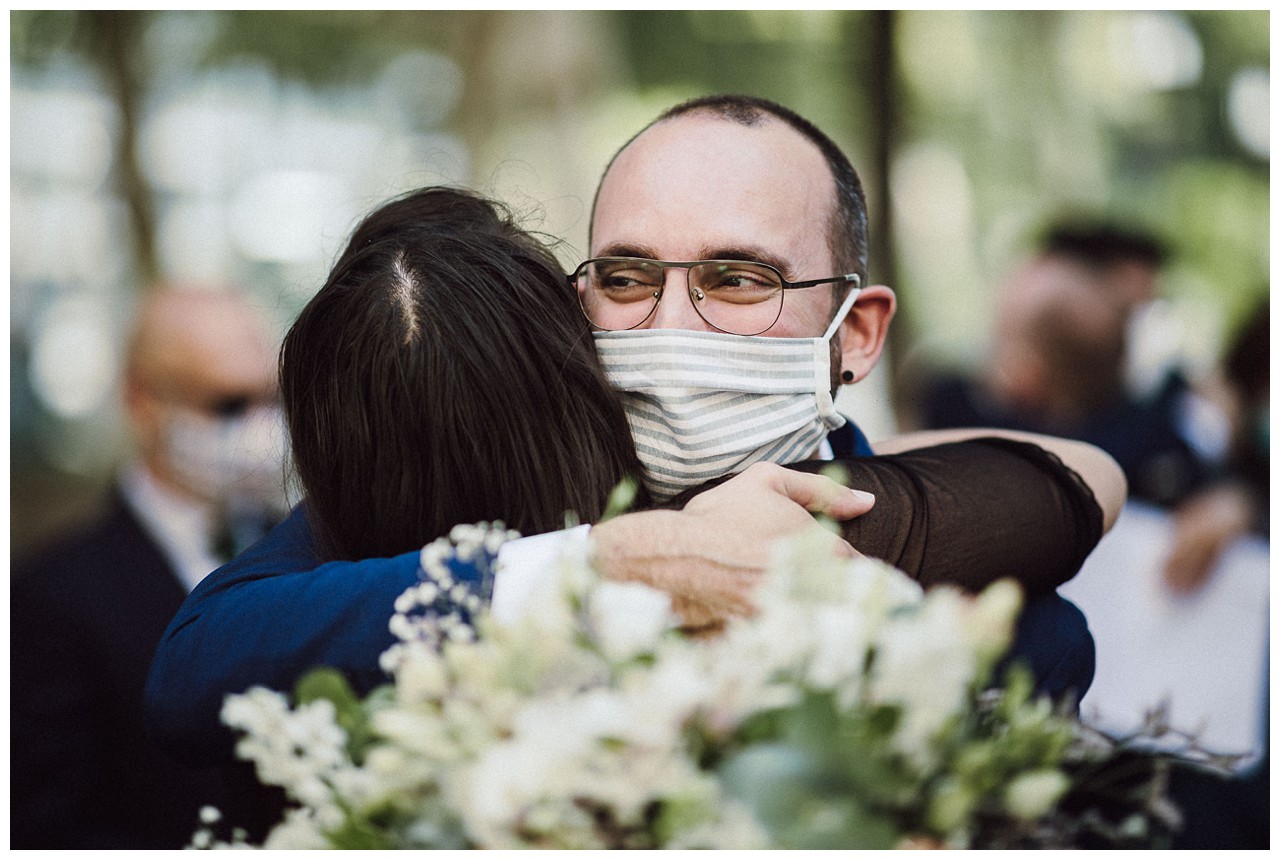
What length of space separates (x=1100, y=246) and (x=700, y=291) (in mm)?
4564

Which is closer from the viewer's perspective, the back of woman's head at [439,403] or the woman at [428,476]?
the woman at [428,476]

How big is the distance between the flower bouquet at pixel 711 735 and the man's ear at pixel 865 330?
4.11 feet

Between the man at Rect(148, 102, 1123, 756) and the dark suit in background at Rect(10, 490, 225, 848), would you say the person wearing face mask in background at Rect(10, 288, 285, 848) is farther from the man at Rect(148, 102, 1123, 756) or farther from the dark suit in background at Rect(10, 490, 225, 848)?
the man at Rect(148, 102, 1123, 756)

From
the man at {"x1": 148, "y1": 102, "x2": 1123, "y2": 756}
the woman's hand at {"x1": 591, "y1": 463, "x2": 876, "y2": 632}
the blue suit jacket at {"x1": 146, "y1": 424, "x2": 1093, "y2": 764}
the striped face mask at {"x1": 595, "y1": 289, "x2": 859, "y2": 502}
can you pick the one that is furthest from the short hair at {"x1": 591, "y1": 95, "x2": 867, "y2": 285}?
the blue suit jacket at {"x1": 146, "y1": 424, "x2": 1093, "y2": 764}

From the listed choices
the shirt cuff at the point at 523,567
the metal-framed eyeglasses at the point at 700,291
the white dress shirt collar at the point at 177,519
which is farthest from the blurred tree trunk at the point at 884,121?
the shirt cuff at the point at 523,567

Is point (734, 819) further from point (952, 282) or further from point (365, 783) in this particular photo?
point (952, 282)

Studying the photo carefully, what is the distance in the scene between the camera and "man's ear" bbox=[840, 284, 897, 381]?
8.07 feet

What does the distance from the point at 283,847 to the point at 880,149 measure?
605 cm

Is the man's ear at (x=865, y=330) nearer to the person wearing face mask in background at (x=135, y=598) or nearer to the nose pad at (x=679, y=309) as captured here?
the nose pad at (x=679, y=309)

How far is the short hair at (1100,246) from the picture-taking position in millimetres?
6055

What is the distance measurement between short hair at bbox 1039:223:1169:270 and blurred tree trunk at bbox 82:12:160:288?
20.2 ft

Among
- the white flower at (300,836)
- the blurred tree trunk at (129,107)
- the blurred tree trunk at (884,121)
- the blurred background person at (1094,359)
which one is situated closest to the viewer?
the white flower at (300,836)

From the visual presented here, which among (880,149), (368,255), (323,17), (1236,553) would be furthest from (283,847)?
(323,17)

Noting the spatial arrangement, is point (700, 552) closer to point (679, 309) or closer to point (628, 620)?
point (628, 620)
